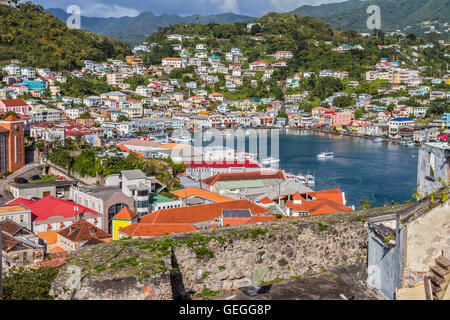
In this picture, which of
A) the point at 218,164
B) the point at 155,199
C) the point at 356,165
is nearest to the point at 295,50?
the point at 356,165

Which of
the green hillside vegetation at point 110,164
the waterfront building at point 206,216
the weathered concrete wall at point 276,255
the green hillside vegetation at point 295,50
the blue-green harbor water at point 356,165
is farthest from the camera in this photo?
the green hillside vegetation at point 295,50

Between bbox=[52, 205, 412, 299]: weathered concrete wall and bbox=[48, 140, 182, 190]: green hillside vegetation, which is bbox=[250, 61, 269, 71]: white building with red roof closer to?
bbox=[48, 140, 182, 190]: green hillside vegetation

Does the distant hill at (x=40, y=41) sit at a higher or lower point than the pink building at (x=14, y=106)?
higher

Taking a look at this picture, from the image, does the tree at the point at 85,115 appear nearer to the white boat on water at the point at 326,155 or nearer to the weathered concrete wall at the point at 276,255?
the white boat on water at the point at 326,155

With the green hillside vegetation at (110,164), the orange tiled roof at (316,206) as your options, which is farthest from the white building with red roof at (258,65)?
the orange tiled roof at (316,206)

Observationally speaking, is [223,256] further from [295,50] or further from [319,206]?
[295,50]

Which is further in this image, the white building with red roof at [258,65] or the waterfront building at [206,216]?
the white building with red roof at [258,65]

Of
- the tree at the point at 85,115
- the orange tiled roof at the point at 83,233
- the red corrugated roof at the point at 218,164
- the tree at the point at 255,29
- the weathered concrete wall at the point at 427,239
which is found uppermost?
the tree at the point at 255,29
